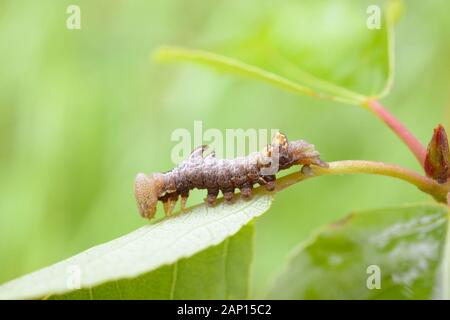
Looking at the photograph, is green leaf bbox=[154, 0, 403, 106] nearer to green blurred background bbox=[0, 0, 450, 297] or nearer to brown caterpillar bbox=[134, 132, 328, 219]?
brown caterpillar bbox=[134, 132, 328, 219]

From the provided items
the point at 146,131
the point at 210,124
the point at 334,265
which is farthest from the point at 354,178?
the point at 334,265

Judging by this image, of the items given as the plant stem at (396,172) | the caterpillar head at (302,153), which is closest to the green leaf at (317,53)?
the caterpillar head at (302,153)

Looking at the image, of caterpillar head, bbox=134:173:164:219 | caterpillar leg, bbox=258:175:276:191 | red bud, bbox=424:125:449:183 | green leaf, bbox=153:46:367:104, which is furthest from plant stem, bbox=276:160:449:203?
caterpillar head, bbox=134:173:164:219

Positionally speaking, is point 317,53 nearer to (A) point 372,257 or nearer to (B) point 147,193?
(B) point 147,193

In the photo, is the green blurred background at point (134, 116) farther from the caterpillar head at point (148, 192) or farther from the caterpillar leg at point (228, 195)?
the caterpillar leg at point (228, 195)

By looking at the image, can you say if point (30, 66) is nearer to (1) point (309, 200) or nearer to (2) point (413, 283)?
(1) point (309, 200)

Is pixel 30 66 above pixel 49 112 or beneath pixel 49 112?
above

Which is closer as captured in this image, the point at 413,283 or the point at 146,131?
the point at 413,283
